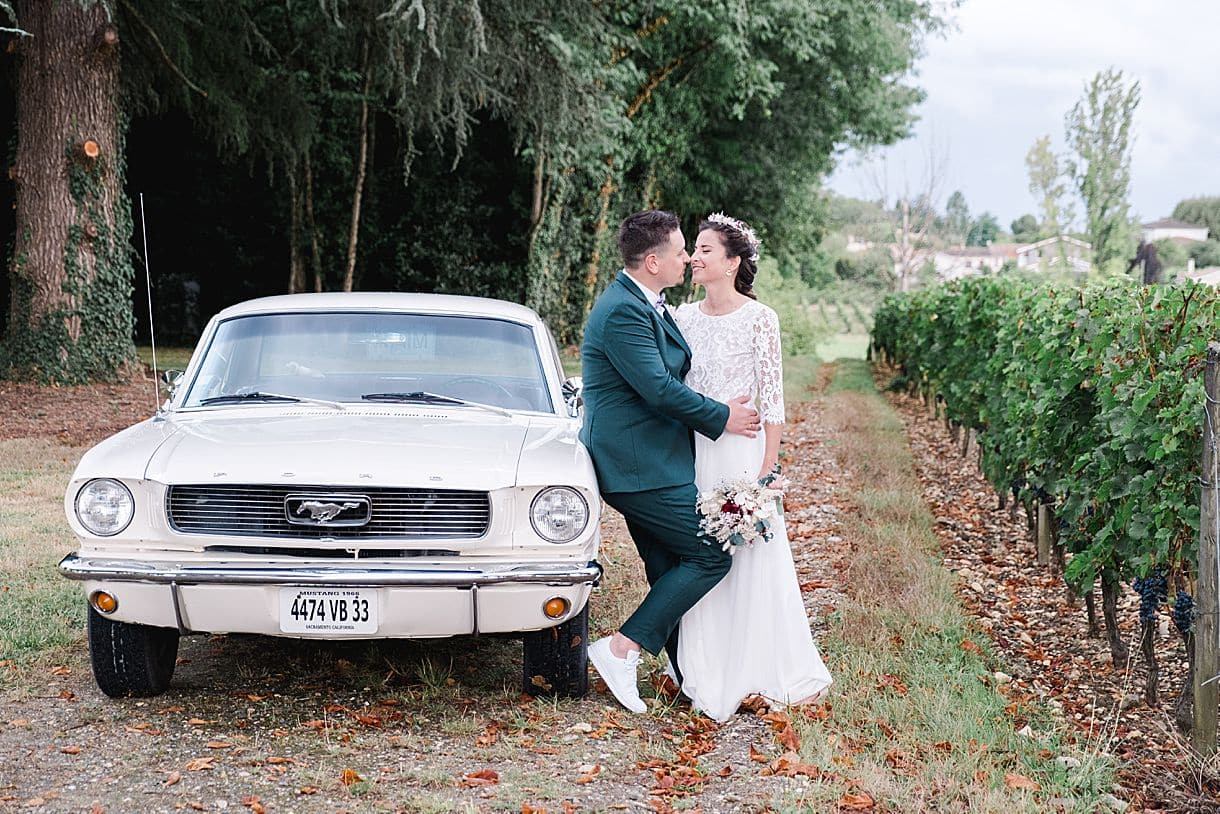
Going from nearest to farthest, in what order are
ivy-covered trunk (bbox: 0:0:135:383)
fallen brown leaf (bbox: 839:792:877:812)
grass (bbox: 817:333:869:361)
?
fallen brown leaf (bbox: 839:792:877:812), ivy-covered trunk (bbox: 0:0:135:383), grass (bbox: 817:333:869:361)

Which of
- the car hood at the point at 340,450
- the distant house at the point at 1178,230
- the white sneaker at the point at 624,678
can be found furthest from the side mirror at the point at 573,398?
the distant house at the point at 1178,230

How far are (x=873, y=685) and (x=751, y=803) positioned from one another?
4.39 ft

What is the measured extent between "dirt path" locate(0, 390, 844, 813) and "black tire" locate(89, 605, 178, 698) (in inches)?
2.9

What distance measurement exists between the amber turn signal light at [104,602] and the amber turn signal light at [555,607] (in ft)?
5.37

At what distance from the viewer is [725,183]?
32.9m

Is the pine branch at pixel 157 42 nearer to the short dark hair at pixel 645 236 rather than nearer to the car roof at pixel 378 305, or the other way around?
the car roof at pixel 378 305

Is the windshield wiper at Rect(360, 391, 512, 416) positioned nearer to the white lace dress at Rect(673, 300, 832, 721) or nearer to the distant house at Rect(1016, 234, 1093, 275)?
the white lace dress at Rect(673, 300, 832, 721)

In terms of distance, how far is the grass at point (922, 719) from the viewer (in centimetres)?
416

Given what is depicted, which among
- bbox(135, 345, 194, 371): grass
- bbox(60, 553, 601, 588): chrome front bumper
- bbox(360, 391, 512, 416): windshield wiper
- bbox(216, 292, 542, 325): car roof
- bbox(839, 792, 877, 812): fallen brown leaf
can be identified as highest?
bbox(216, 292, 542, 325): car roof

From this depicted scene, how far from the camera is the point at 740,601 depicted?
16.7 ft

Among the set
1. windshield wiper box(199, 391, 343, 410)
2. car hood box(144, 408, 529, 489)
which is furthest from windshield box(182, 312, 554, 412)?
car hood box(144, 408, 529, 489)

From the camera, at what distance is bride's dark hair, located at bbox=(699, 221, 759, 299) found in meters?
4.98

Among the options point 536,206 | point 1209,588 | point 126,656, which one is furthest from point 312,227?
point 1209,588

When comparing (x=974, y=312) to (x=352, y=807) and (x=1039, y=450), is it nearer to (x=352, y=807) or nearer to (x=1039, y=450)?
(x=1039, y=450)
